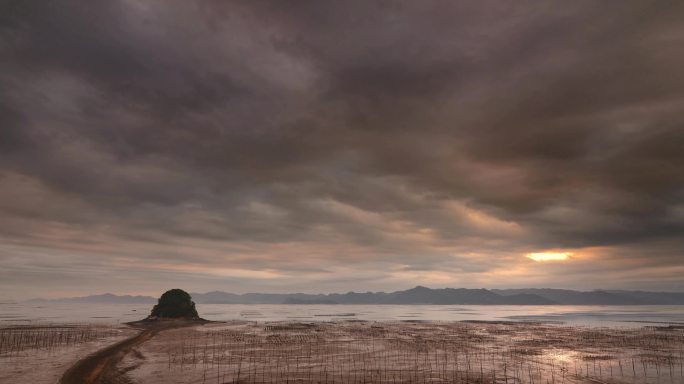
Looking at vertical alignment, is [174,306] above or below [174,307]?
above

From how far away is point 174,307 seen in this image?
379 ft

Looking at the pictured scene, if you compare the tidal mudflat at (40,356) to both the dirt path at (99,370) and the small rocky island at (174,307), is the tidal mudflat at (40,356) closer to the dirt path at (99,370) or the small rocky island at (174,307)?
the dirt path at (99,370)

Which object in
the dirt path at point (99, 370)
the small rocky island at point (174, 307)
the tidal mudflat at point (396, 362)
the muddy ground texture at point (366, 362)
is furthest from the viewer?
the small rocky island at point (174, 307)

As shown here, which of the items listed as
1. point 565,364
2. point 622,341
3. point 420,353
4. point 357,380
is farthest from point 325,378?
point 622,341

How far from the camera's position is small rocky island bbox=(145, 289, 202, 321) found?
114625mm

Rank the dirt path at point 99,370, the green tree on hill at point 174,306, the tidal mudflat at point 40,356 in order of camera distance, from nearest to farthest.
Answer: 1. the dirt path at point 99,370
2. the tidal mudflat at point 40,356
3. the green tree on hill at point 174,306

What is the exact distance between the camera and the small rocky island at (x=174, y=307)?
114625mm

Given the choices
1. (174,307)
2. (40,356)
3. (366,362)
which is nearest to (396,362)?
(366,362)

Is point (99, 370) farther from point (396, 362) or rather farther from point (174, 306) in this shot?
point (174, 306)

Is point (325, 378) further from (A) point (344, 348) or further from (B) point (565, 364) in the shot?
(B) point (565, 364)

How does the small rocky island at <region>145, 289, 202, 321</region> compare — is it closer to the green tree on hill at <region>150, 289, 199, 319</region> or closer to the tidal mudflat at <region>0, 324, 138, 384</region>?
the green tree on hill at <region>150, 289, 199, 319</region>

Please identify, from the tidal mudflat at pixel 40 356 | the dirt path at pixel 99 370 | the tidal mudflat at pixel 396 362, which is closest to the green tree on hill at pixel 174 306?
the tidal mudflat at pixel 40 356

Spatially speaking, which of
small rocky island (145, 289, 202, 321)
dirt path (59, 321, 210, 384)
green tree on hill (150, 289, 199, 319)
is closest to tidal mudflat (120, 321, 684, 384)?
dirt path (59, 321, 210, 384)

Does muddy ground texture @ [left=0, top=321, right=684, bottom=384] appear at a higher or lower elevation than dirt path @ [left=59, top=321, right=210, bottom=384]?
lower
